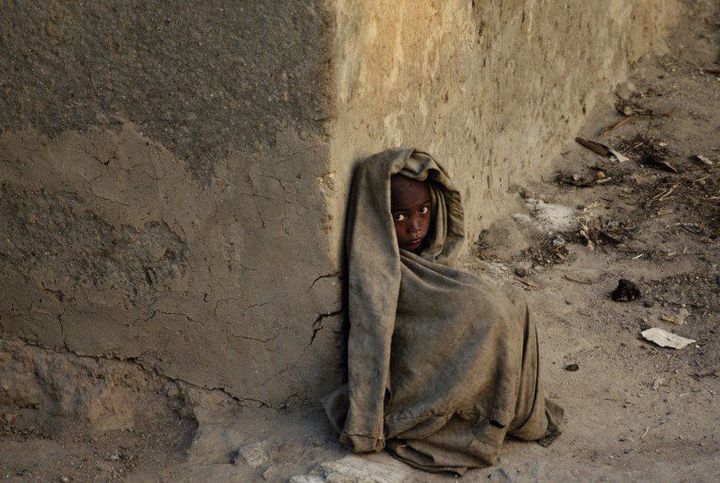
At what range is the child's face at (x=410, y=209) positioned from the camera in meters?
3.55

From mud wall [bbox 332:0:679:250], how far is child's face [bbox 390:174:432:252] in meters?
0.18

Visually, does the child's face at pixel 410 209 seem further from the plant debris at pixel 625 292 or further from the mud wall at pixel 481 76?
the plant debris at pixel 625 292

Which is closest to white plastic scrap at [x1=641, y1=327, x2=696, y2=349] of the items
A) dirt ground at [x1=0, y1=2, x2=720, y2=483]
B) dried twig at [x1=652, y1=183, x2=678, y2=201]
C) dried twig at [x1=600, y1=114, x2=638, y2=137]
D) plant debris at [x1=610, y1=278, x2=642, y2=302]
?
dirt ground at [x1=0, y1=2, x2=720, y2=483]

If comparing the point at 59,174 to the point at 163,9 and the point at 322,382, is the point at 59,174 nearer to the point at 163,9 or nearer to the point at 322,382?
the point at 163,9

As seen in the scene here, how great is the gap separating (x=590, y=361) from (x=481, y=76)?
136cm

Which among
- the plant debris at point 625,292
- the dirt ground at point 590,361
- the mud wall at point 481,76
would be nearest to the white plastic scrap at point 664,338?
the dirt ground at point 590,361

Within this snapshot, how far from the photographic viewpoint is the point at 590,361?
4.22 m

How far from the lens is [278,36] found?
10.9 ft

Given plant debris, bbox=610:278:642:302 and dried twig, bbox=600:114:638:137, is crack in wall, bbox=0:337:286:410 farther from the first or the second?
dried twig, bbox=600:114:638:137

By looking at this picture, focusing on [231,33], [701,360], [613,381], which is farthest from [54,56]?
[701,360]

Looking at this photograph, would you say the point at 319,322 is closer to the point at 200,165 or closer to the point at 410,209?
the point at 410,209

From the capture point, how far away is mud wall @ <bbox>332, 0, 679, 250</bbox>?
356 centimetres

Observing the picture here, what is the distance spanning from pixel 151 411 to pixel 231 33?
144 centimetres

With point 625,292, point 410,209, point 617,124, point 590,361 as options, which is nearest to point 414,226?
point 410,209
